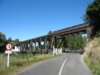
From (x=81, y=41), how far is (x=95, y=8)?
9287 centimetres

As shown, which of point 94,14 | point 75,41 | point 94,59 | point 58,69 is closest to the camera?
point 58,69

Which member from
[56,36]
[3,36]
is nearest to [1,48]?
[3,36]

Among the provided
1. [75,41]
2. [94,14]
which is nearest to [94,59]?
[94,14]

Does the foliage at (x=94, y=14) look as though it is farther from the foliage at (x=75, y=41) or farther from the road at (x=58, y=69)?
the foliage at (x=75, y=41)

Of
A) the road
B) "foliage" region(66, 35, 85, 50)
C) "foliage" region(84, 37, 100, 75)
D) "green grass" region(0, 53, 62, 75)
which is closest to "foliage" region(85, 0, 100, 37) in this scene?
"foliage" region(84, 37, 100, 75)

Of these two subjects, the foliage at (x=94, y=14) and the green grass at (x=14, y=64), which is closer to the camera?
the green grass at (x=14, y=64)

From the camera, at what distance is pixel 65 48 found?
462ft

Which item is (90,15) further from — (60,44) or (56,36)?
(60,44)

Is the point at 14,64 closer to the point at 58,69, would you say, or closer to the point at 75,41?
the point at 58,69

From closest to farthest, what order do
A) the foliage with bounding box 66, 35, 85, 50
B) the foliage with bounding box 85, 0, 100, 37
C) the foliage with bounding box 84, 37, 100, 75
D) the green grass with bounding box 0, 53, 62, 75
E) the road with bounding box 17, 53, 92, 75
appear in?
the road with bounding box 17, 53, 92, 75, the green grass with bounding box 0, 53, 62, 75, the foliage with bounding box 84, 37, 100, 75, the foliage with bounding box 85, 0, 100, 37, the foliage with bounding box 66, 35, 85, 50

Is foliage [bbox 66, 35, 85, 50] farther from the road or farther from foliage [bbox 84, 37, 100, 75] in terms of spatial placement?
the road

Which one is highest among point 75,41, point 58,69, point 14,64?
point 75,41

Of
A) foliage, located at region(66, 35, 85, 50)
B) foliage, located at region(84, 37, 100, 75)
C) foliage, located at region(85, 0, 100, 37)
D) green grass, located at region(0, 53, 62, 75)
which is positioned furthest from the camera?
foliage, located at region(66, 35, 85, 50)

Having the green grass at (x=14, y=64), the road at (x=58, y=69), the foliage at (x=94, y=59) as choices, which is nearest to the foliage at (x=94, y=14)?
the foliage at (x=94, y=59)
